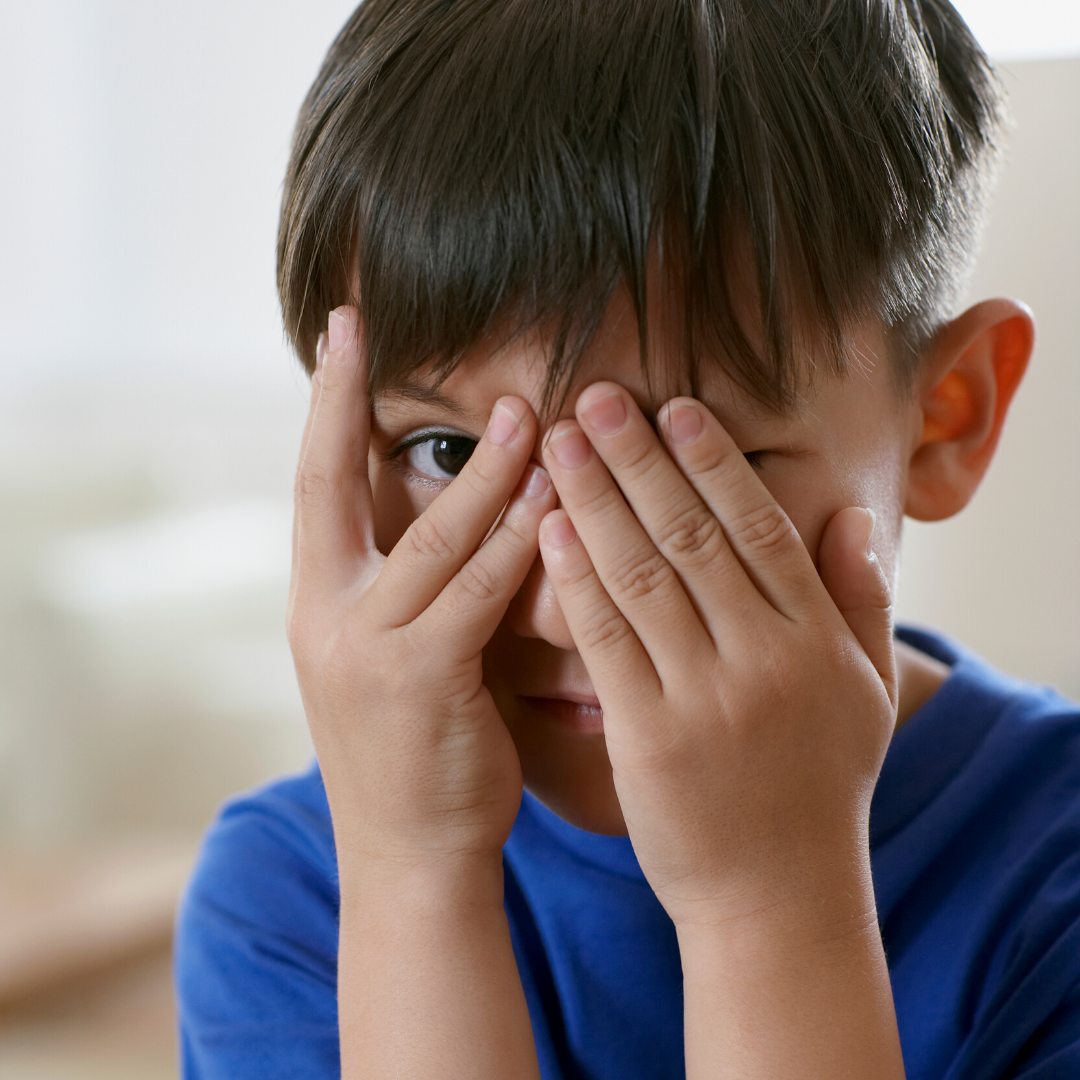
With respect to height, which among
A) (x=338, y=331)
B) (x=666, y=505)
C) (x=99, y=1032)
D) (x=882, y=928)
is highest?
(x=338, y=331)

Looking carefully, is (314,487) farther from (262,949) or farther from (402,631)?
(262,949)

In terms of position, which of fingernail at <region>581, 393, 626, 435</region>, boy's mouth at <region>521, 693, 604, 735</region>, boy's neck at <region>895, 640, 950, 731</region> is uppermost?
fingernail at <region>581, 393, 626, 435</region>

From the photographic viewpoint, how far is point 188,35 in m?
2.13

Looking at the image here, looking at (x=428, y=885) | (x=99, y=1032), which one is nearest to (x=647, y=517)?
(x=428, y=885)

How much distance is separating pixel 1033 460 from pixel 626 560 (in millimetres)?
1265

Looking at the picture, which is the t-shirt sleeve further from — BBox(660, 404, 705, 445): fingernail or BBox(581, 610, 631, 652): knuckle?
BBox(660, 404, 705, 445): fingernail

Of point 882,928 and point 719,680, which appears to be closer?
point 719,680

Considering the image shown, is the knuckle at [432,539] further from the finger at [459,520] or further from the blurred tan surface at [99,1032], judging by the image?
the blurred tan surface at [99,1032]

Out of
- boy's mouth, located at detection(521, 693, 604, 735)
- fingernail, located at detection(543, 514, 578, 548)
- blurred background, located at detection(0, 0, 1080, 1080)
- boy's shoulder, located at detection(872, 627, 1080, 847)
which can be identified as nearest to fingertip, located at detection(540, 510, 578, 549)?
fingernail, located at detection(543, 514, 578, 548)

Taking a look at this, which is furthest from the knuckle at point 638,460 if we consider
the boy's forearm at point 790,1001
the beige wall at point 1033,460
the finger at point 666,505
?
the beige wall at point 1033,460

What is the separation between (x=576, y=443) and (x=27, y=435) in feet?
6.34

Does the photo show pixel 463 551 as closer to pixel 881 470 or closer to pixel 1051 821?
pixel 881 470

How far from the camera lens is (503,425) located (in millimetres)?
597

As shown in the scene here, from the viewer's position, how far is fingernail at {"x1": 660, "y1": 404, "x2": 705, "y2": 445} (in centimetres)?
59
